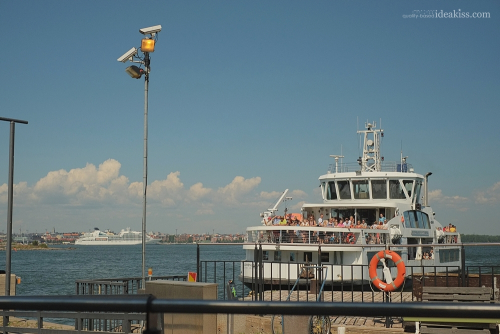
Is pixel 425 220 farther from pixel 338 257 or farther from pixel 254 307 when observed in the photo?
pixel 254 307

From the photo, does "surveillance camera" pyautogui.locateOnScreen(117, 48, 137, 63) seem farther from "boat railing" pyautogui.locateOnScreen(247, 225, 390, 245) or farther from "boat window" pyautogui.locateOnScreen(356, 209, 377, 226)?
Result: "boat window" pyautogui.locateOnScreen(356, 209, 377, 226)

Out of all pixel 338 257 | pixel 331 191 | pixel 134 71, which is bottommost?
pixel 338 257

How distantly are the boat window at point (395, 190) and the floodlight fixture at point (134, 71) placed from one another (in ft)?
65.2

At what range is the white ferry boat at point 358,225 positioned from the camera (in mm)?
25922

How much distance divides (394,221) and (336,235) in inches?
165

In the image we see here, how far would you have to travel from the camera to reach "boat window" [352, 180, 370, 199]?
1232 inches

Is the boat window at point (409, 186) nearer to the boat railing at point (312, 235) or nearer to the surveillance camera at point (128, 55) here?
the boat railing at point (312, 235)

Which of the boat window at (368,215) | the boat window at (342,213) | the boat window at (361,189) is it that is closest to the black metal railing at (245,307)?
the boat window at (368,215)

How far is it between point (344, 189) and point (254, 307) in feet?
98.1

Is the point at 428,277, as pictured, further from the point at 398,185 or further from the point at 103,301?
the point at 398,185

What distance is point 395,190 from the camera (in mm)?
31234

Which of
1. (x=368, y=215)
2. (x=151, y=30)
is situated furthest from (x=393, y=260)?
(x=368, y=215)

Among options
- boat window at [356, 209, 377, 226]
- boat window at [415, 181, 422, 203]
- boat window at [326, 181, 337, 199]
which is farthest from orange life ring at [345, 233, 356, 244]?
boat window at [415, 181, 422, 203]

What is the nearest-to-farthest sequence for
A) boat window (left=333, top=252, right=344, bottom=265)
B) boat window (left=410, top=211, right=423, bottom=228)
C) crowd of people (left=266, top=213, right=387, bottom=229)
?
boat window (left=333, top=252, right=344, bottom=265) < crowd of people (left=266, top=213, right=387, bottom=229) < boat window (left=410, top=211, right=423, bottom=228)
